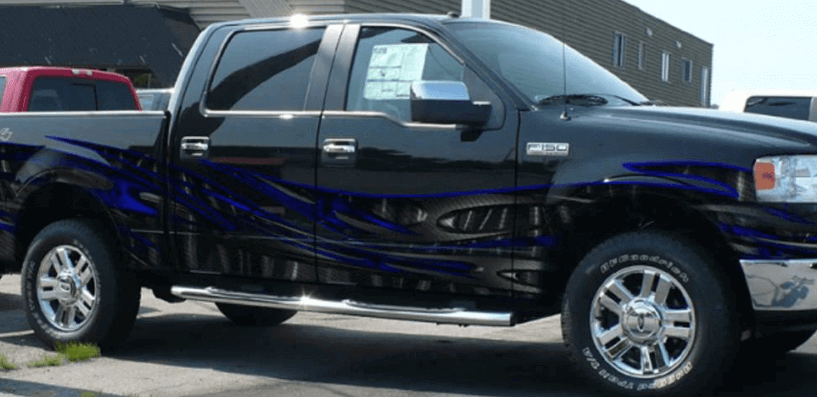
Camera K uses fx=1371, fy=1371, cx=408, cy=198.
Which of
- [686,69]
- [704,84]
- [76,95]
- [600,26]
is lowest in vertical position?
[704,84]

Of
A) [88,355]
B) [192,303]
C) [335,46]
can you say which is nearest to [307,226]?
[335,46]

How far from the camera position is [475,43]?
23.0 feet

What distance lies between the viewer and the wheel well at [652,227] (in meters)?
6.09

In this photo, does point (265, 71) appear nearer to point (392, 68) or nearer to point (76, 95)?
point (392, 68)

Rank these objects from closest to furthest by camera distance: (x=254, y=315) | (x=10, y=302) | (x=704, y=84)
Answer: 1. (x=254, y=315)
2. (x=10, y=302)
3. (x=704, y=84)

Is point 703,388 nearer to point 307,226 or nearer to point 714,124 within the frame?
point 714,124

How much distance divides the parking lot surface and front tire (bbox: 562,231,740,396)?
39 centimetres

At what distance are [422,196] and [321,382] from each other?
3.63 ft

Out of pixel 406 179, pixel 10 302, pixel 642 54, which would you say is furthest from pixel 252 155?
pixel 642 54

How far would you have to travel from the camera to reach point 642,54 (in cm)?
4494

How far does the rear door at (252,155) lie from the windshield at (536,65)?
80 cm

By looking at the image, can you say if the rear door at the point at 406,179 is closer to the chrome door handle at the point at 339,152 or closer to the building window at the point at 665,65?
the chrome door handle at the point at 339,152

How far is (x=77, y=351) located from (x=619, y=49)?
3624cm

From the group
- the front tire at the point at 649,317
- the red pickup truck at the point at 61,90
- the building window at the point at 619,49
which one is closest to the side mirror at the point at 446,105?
the front tire at the point at 649,317
